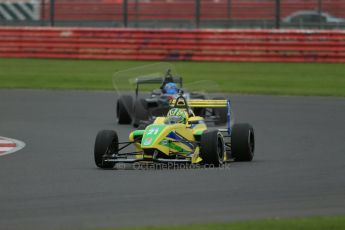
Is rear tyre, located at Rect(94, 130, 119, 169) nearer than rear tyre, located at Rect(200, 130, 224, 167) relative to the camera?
No

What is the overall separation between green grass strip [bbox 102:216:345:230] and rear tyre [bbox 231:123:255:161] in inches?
181

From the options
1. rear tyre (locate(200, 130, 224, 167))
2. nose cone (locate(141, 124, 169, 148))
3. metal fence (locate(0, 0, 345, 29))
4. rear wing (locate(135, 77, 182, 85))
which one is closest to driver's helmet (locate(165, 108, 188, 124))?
nose cone (locate(141, 124, 169, 148))

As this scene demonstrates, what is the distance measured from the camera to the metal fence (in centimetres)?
3756

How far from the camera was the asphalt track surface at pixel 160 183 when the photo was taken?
1050 cm

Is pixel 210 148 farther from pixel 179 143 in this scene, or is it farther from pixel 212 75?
pixel 212 75

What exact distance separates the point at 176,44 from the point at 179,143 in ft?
63.7

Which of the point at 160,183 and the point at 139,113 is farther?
the point at 139,113

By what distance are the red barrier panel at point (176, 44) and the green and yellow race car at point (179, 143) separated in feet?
59.0

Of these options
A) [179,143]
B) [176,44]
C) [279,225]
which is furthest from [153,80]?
[176,44]

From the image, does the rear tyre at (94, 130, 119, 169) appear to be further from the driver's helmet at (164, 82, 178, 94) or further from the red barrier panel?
the red barrier panel

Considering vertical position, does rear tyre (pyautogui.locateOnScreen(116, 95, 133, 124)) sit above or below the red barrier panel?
below

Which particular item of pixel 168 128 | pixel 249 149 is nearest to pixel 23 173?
pixel 168 128

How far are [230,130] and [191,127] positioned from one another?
5.21 ft

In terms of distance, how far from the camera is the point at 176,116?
48.1 feet
